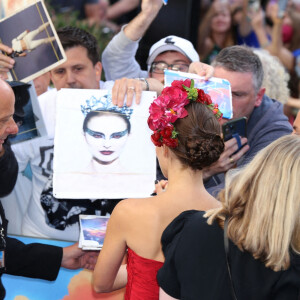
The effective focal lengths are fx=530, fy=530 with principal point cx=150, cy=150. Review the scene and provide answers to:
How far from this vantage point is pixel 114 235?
1.98 m

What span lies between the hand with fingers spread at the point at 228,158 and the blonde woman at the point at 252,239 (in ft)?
3.19

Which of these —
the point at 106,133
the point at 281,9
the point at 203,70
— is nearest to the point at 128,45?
the point at 203,70

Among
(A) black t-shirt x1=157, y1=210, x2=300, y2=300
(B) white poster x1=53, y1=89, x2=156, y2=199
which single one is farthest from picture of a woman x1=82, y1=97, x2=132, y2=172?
(A) black t-shirt x1=157, y1=210, x2=300, y2=300

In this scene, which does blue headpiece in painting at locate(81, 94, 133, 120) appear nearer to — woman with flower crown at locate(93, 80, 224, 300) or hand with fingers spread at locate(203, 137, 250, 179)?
woman with flower crown at locate(93, 80, 224, 300)

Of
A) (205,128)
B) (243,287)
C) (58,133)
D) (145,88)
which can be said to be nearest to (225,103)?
(145,88)

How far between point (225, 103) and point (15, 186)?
1210 millimetres

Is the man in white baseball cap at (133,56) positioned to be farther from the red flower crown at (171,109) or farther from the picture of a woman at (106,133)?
the red flower crown at (171,109)

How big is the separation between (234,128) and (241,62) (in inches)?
22.2

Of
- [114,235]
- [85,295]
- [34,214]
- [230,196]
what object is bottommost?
[85,295]

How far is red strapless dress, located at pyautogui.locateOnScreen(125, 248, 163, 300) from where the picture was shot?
6.47ft

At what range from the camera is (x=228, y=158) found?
270 cm

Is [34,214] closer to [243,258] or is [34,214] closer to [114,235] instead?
[114,235]

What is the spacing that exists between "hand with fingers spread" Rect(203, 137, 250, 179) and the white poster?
0.39 m

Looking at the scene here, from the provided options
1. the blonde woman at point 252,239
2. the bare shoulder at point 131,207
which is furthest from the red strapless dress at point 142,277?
the blonde woman at point 252,239
